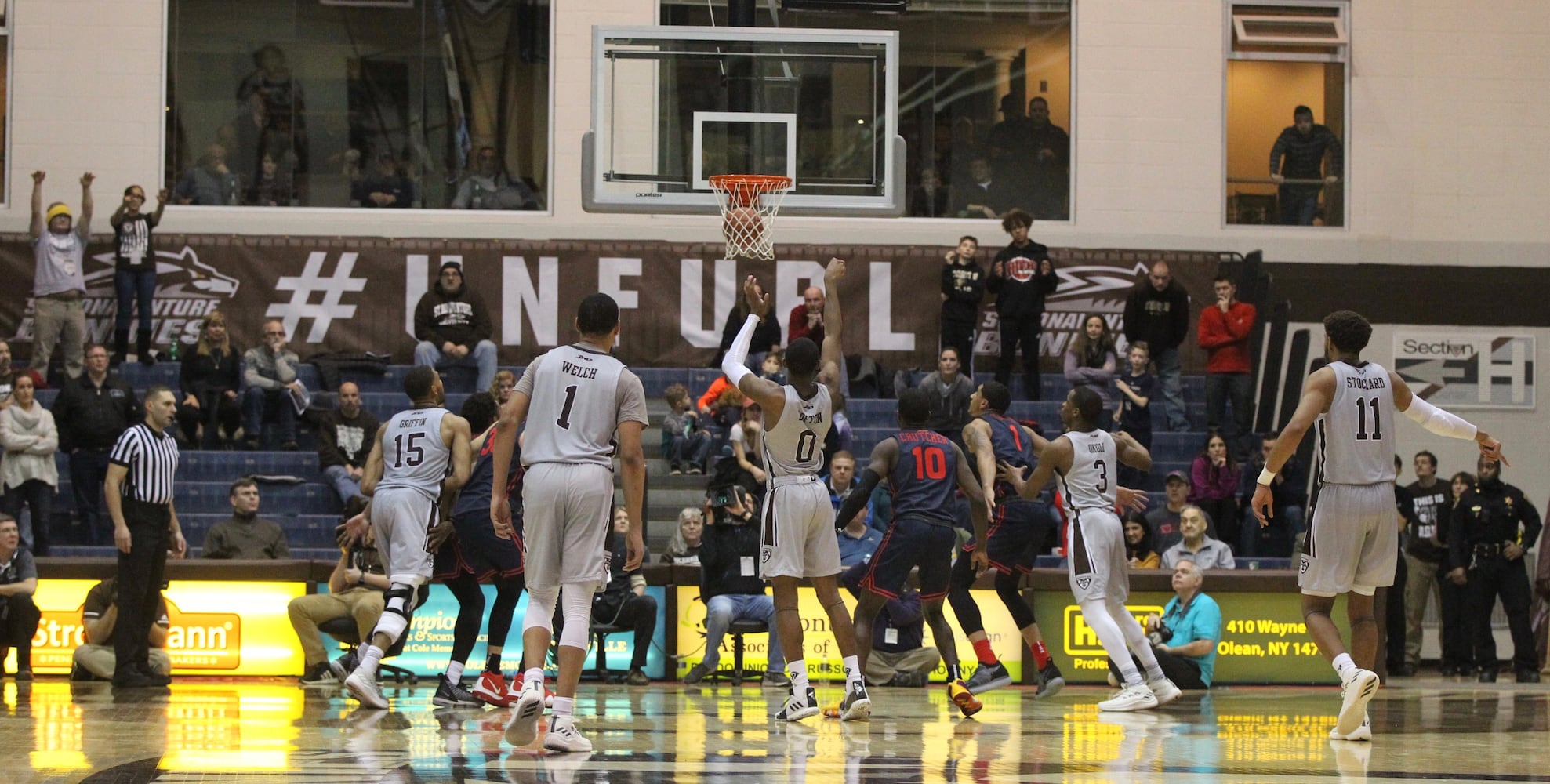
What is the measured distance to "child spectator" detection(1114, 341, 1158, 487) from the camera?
736 inches

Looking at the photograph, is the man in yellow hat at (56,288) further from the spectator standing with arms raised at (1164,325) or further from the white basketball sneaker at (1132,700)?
the white basketball sneaker at (1132,700)

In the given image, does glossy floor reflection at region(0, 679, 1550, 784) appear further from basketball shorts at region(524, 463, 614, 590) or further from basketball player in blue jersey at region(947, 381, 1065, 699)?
basketball shorts at region(524, 463, 614, 590)

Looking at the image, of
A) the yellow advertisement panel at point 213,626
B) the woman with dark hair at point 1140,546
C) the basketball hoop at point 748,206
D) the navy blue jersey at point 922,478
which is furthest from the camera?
the woman with dark hair at point 1140,546

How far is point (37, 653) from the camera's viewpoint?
14.9 metres

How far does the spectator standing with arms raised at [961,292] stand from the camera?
19.8 meters

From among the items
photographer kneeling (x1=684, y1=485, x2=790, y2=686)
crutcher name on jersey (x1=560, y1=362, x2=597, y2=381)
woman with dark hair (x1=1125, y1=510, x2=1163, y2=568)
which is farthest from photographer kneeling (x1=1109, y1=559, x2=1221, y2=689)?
crutcher name on jersey (x1=560, y1=362, x2=597, y2=381)

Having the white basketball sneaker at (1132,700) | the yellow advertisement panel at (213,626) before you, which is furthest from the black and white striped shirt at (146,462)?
the white basketball sneaker at (1132,700)

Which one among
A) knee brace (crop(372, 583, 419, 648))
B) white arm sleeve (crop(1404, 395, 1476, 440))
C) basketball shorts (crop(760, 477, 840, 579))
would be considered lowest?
knee brace (crop(372, 583, 419, 648))

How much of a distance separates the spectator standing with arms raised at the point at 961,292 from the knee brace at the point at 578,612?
1120cm

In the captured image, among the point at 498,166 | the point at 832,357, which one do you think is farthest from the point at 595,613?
the point at 498,166

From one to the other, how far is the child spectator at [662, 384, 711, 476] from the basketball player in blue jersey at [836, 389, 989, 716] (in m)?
7.03

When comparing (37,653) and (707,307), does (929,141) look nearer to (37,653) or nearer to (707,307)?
A: (707,307)

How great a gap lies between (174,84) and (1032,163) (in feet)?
37.0

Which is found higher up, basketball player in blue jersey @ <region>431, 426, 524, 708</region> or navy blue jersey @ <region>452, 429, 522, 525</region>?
navy blue jersey @ <region>452, 429, 522, 525</region>
